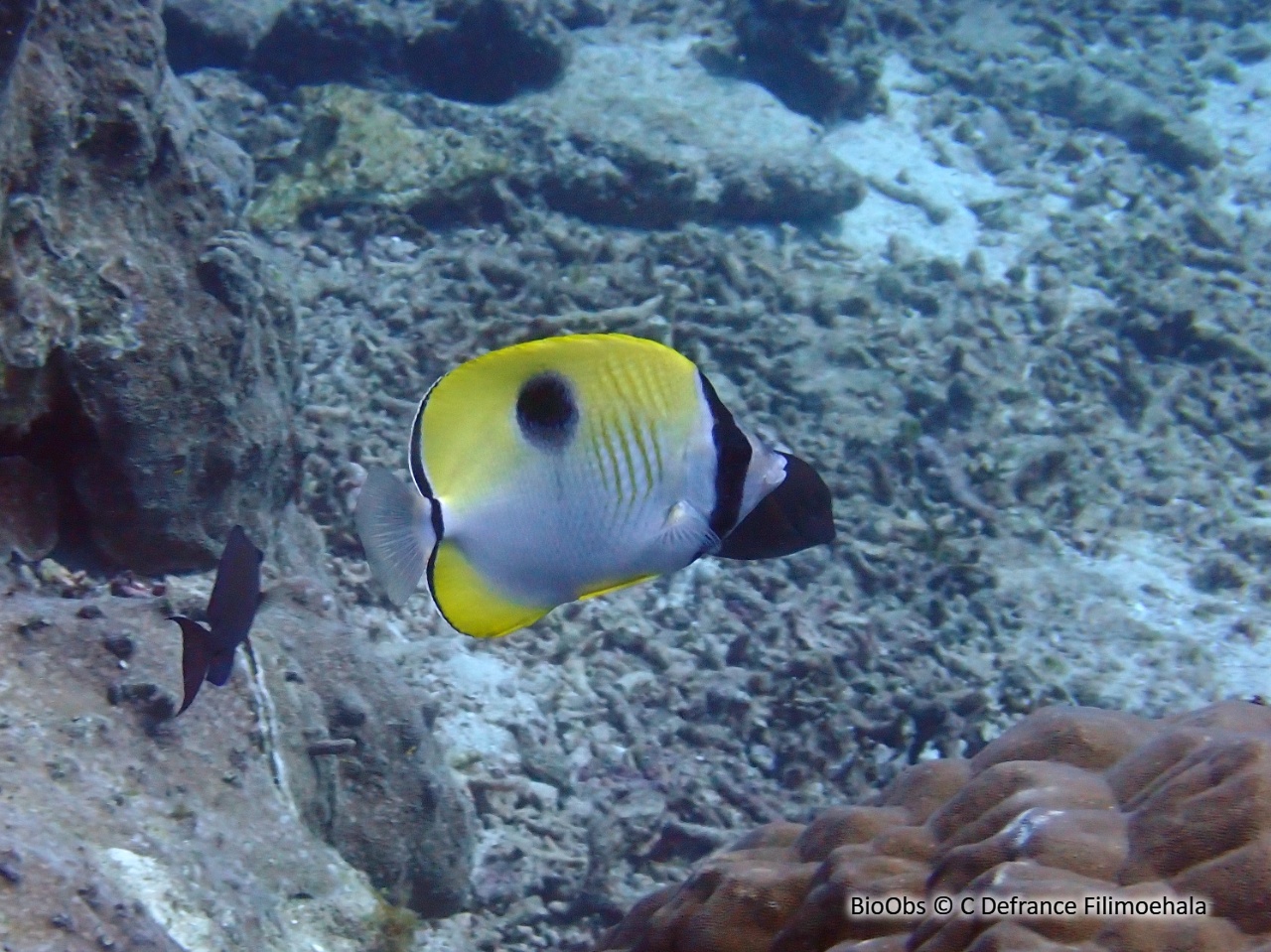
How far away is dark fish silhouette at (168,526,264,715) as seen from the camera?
2412mm

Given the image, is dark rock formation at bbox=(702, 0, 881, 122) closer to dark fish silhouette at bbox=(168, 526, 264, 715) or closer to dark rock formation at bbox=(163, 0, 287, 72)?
dark rock formation at bbox=(163, 0, 287, 72)

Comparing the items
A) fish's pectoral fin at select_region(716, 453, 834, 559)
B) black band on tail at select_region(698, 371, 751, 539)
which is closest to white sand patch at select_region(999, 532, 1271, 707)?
fish's pectoral fin at select_region(716, 453, 834, 559)

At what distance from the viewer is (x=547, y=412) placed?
142 centimetres

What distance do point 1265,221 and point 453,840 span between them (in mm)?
11092

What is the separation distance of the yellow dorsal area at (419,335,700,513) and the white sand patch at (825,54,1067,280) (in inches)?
309

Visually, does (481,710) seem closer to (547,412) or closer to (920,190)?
(547,412)

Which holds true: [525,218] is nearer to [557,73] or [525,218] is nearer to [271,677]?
[557,73]

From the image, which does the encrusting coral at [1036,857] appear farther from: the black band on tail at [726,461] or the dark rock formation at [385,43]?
the dark rock formation at [385,43]

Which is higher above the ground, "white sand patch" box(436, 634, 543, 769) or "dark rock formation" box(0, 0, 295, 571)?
"dark rock formation" box(0, 0, 295, 571)

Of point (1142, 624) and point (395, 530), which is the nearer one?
point (395, 530)

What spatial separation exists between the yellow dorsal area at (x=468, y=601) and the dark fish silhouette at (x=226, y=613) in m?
1.20

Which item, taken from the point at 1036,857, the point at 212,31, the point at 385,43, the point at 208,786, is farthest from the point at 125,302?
the point at 385,43

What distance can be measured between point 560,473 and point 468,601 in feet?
0.86

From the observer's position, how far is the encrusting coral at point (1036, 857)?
182cm
